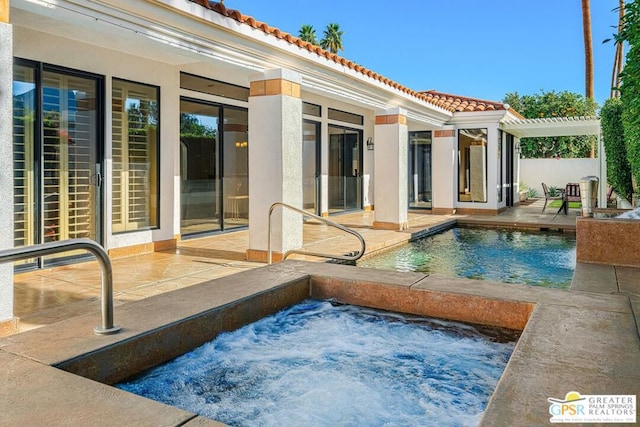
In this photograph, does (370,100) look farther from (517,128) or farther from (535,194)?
(535,194)

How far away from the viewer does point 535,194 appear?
986 inches

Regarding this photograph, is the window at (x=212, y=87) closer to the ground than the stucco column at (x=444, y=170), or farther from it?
farther from it

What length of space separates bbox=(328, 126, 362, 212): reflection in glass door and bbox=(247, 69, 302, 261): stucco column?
6579mm

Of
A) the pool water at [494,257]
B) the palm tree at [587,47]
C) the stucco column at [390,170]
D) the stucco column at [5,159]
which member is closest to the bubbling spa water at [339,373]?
the stucco column at [5,159]

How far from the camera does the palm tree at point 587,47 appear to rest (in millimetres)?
23219

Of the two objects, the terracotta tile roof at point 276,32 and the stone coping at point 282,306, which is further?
the terracotta tile roof at point 276,32

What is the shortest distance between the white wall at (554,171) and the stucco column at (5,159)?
81.6 ft

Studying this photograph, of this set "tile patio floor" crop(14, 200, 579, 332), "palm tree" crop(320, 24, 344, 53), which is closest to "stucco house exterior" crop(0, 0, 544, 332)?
"tile patio floor" crop(14, 200, 579, 332)

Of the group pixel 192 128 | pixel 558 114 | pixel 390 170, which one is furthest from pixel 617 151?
pixel 558 114

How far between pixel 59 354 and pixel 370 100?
8.88 m

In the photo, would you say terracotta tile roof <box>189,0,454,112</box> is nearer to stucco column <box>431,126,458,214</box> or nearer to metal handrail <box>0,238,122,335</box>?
metal handrail <box>0,238,122,335</box>

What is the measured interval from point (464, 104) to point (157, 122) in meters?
11.0

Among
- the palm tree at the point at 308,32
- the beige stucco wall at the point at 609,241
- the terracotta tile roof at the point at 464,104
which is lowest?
the beige stucco wall at the point at 609,241

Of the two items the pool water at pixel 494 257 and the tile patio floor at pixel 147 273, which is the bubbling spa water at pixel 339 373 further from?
the pool water at pixel 494 257
